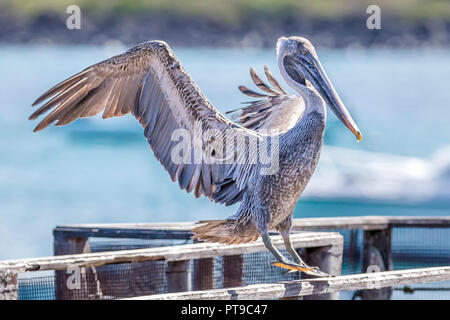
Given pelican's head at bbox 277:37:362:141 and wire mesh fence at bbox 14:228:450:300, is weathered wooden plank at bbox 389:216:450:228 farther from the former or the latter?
pelican's head at bbox 277:37:362:141

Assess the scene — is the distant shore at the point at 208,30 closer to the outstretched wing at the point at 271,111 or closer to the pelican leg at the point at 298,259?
the outstretched wing at the point at 271,111

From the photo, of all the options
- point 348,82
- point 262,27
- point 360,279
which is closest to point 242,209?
point 360,279

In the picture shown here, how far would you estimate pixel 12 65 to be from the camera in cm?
5069

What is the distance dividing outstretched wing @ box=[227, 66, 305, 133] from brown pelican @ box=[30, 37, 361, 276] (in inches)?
0.4

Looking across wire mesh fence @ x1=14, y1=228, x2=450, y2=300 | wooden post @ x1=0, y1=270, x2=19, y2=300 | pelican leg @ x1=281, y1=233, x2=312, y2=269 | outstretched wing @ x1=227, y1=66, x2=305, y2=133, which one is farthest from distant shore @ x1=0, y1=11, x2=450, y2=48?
wooden post @ x1=0, y1=270, x2=19, y2=300

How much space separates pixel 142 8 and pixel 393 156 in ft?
78.1

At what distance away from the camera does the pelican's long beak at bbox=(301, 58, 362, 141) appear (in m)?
4.57

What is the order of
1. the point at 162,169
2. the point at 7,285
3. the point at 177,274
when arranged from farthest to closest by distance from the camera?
the point at 162,169
the point at 177,274
the point at 7,285

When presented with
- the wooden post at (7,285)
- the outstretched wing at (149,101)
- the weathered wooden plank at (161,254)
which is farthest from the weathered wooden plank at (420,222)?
the wooden post at (7,285)

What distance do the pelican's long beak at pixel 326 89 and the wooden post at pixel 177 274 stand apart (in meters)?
1.17

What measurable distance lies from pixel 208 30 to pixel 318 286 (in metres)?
45.8

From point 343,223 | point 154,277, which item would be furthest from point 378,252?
point 154,277

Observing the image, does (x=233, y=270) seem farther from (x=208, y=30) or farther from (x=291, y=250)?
(x=208, y=30)

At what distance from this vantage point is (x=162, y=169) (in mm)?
27500
